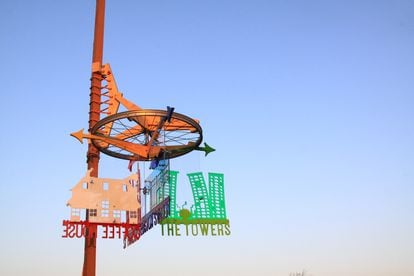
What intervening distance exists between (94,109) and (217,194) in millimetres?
6084

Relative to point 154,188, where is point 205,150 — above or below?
above

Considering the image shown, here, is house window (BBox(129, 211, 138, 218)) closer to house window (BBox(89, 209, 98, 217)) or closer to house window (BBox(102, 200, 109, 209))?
house window (BBox(102, 200, 109, 209))

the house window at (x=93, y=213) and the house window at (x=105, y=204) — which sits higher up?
the house window at (x=105, y=204)

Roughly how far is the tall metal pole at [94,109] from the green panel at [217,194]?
185 inches

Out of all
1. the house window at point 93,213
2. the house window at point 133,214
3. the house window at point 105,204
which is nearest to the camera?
the house window at point 93,213

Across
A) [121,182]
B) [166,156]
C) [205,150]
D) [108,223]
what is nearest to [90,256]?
[108,223]

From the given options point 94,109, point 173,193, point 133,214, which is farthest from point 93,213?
point 94,109

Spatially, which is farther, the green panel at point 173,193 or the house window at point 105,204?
the green panel at point 173,193

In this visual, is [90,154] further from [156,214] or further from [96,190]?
[156,214]

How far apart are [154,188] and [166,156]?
4.41 ft

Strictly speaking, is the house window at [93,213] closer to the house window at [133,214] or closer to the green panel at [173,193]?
the house window at [133,214]

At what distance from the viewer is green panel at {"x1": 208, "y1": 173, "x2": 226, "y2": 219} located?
2125 cm

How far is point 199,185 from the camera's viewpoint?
2144 cm

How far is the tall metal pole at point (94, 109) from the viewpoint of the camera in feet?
62.4
